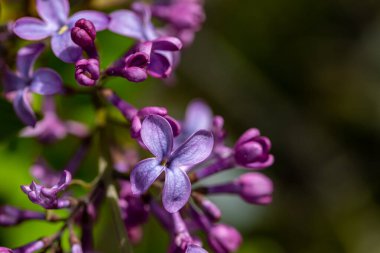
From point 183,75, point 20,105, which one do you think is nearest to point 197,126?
point 20,105

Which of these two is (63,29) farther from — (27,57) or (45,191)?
(45,191)

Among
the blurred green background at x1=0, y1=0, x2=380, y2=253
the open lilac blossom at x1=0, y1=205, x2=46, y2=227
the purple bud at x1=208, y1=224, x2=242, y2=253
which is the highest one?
the purple bud at x1=208, y1=224, x2=242, y2=253

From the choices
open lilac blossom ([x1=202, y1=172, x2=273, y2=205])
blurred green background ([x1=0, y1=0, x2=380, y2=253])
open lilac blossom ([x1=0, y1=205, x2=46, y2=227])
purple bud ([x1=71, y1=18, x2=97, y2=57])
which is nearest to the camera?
purple bud ([x1=71, y1=18, x2=97, y2=57])

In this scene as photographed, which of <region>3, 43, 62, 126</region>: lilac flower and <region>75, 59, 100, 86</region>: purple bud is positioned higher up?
<region>75, 59, 100, 86</region>: purple bud

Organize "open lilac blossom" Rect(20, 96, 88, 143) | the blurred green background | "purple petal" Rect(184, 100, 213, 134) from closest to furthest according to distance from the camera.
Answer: "open lilac blossom" Rect(20, 96, 88, 143) → "purple petal" Rect(184, 100, 213, 134) → the blurred green background

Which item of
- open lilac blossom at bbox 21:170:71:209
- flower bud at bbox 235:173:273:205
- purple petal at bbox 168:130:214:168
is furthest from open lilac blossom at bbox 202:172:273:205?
open lilac blossom at bbox 21:170:71:209

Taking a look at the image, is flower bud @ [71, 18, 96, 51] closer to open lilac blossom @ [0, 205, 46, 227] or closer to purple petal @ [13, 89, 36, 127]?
purple petal @ [13, 89, 36, 127]

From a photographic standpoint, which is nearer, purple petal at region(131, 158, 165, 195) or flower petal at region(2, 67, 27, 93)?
purple petal at region(131, 158, 165, 195)

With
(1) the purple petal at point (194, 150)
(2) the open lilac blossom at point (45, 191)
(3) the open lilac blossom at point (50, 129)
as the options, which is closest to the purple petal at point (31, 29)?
(2) the open lilac blossom at point (45, 191)
